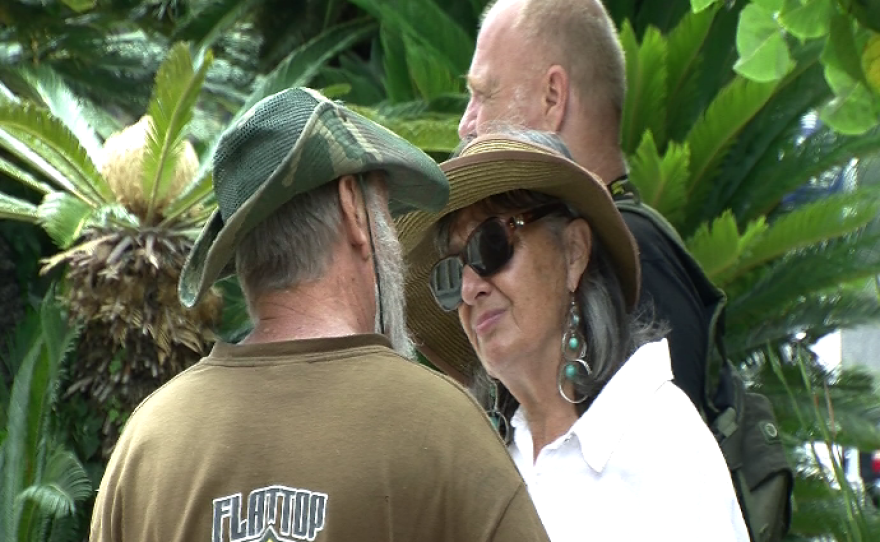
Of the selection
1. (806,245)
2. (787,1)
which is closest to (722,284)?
(806,245)

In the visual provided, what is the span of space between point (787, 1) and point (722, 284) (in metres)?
3.04

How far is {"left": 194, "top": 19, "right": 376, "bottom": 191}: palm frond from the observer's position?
23.3ft

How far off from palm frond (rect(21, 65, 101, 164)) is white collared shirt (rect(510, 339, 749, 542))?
169 inches

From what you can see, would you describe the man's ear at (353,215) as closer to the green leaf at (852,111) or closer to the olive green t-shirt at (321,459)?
the olive green t-shirt at (321,459)

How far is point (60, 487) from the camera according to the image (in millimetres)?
5684

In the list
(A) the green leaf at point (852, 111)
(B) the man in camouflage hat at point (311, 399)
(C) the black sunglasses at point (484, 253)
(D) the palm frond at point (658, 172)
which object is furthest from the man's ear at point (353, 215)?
(D) the palm frond at point (658, 172)

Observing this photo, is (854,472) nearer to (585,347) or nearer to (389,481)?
(585,347)

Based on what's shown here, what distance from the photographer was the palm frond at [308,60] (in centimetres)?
709

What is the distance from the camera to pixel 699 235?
5746mm

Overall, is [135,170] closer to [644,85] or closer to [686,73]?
[644,85]

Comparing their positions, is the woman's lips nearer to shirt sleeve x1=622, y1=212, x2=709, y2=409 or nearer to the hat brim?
the hat brim

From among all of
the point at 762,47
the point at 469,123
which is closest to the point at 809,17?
the point at 762,47

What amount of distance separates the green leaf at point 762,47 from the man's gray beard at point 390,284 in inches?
59.0

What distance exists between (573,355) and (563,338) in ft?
0.14
